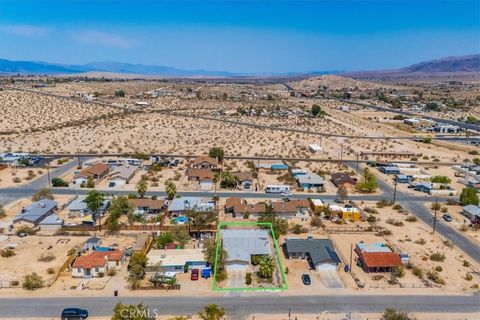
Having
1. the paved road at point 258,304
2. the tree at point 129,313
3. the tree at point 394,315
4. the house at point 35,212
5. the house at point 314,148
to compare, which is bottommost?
the paved road at point 258,304

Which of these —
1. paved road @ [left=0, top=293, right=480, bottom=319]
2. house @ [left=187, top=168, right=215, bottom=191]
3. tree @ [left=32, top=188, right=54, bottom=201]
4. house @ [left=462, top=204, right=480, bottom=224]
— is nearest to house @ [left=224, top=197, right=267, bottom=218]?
house @ [left=187, top=168, right=215, bottom=191]

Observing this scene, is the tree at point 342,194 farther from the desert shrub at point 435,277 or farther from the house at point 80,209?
the house at point 80,209

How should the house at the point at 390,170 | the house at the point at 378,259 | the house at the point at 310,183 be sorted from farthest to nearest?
1. the house at the point at 390,170
2. the house at the point at 310,183
3. the house at the point at 378,259

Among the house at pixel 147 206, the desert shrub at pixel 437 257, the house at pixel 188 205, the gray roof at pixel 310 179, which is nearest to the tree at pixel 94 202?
the house at pixel 147 206

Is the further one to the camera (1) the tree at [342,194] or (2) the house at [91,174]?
(2) the house at [91,174]

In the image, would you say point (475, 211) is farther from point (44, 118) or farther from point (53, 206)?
point (44, 118)

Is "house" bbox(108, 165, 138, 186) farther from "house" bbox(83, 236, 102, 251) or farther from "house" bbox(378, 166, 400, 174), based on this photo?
"house" bbox(378, 166, 400, 174)
